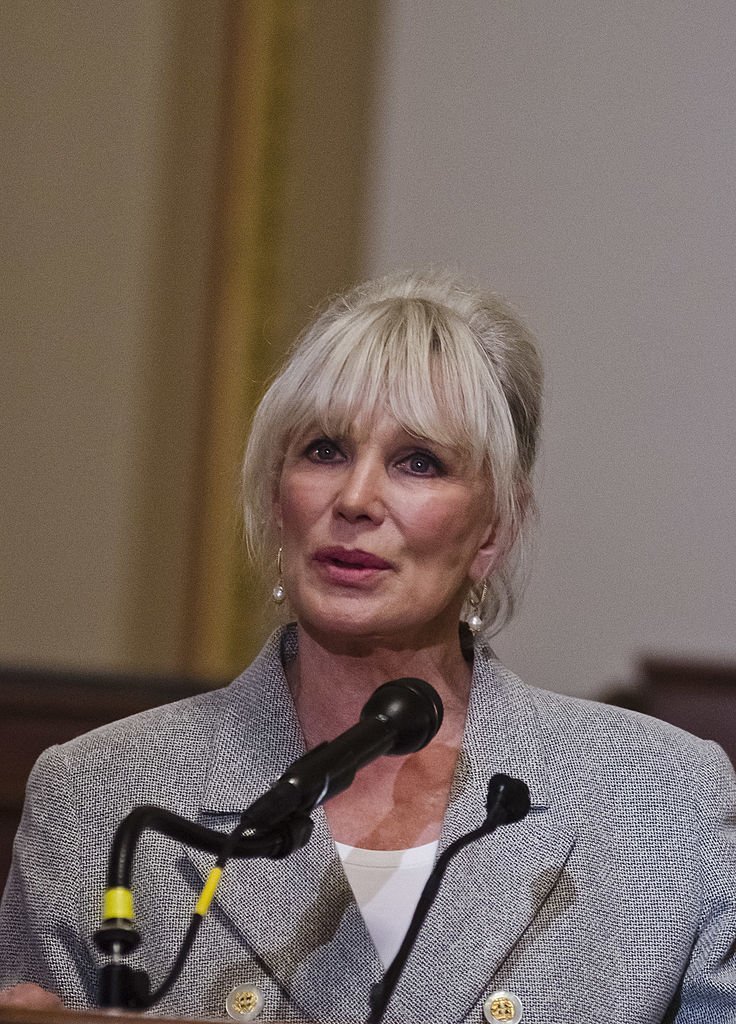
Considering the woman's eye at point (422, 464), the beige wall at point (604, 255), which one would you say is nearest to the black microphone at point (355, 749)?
the woman's eye at point (422, 464)

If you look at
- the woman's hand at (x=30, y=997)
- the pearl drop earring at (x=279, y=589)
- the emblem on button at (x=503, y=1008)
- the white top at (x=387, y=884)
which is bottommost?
the emblem on button at (x=503, y=1008)

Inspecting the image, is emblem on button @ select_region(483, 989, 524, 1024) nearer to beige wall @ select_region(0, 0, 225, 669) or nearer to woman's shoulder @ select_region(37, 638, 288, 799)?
woman's shoulder @ select_region(37, 638, 288, 799)

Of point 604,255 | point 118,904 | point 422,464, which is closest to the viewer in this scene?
point 118,904

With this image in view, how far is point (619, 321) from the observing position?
14.1ft

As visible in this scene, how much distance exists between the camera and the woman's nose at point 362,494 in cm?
202

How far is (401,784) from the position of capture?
2.14 meters

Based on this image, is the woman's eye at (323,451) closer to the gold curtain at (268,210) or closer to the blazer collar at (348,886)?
the blazer collar at (348,886)

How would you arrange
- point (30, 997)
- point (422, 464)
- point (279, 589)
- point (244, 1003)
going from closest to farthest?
point (30, 997)
point (244, 1003)
point (422, 464)
point (279, 589)

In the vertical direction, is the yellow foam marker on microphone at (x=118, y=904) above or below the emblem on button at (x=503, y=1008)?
above

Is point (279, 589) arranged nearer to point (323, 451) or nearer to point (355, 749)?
point (323, 451)

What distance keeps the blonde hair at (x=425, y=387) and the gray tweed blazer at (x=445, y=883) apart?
10.3 inches

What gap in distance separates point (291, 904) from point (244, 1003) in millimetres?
143

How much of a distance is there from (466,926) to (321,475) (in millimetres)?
619

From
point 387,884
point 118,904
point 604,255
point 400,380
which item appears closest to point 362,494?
point 400,380
